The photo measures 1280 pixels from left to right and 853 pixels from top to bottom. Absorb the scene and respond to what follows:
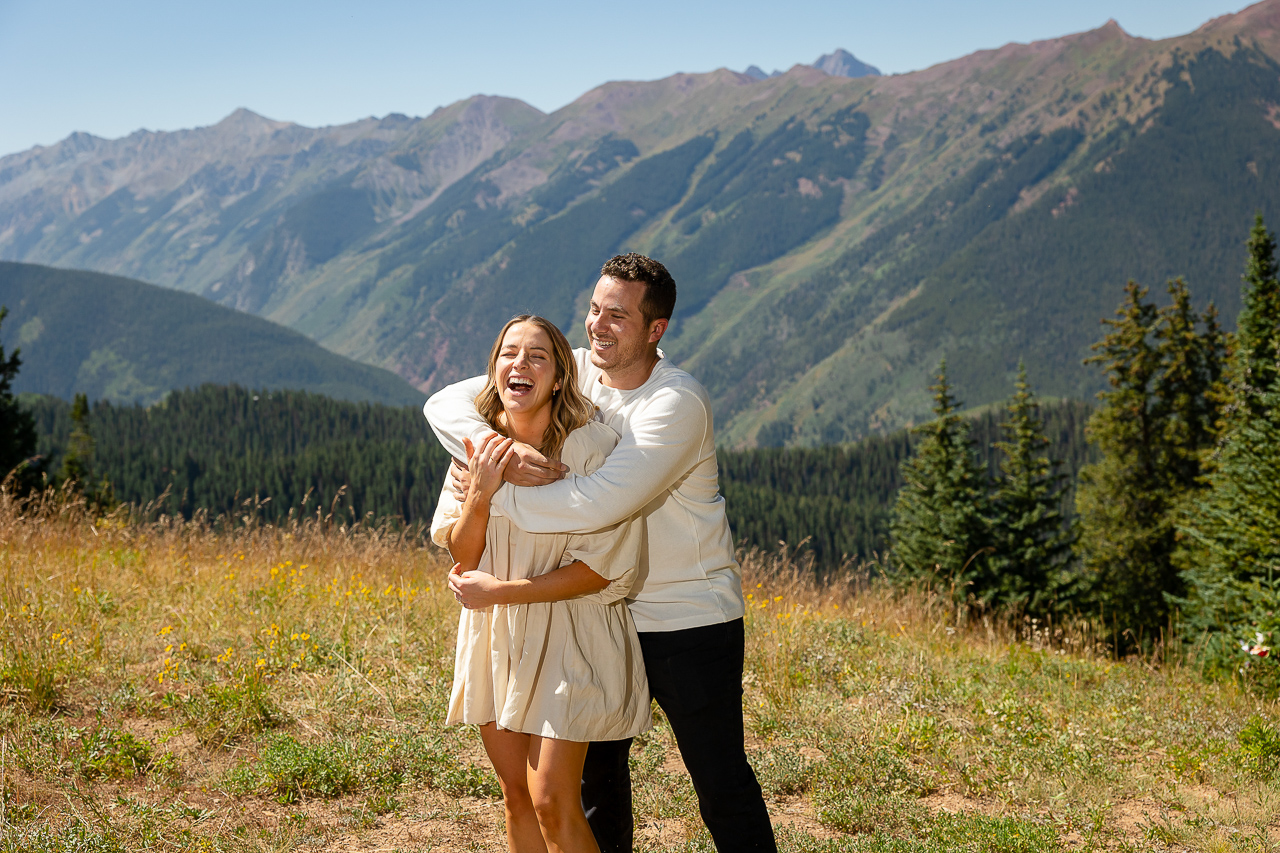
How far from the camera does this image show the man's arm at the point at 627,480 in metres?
3.01

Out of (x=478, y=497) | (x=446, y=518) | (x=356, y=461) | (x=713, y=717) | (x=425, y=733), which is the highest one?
(x=478, y=497)

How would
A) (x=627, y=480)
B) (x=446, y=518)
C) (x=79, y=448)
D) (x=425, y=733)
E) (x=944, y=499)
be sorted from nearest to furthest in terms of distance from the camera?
(x=627, y=480)
(x=446, y=518)
(x=425, y=733)
(x=944, y=499)
(x=79, y=448)

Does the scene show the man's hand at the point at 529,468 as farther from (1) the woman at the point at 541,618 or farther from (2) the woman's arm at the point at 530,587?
(2) the woman's arm at the point at 530,587

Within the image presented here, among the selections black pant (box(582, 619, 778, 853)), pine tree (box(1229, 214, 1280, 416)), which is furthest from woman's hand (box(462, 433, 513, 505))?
pine tree (box(1229, 214, 1280, 416))

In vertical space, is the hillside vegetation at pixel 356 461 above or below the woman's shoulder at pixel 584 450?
below

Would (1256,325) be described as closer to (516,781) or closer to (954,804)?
(954,804)

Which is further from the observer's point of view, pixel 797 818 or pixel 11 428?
pixel 11 428

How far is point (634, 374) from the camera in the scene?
3580 millimetres

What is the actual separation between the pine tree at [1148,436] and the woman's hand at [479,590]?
33.1 metres

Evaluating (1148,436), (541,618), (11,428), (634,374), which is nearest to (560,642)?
(541,618)

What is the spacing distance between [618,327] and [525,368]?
42 cm

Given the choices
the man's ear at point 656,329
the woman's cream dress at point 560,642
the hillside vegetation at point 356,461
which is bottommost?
the hillside vegetation at point 356,461

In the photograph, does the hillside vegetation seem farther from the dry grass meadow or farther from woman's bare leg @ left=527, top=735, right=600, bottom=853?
woman's bare leg @ left=527, top=735, right=600, bottom=853

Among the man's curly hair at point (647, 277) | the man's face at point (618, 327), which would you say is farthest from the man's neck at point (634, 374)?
the man's curly hair at point (647, 277)
